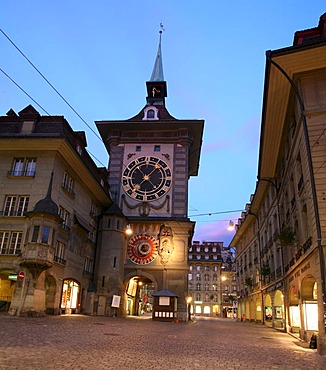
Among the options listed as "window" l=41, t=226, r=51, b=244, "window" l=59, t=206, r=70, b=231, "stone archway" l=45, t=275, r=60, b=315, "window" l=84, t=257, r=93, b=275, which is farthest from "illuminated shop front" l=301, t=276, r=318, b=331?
Answer: "window" l=84, t=257, r=93, b=275

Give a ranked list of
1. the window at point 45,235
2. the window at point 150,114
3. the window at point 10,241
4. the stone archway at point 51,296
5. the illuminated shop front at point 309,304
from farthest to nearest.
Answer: the window at point 150,114
the stone archway at point 51,296
the window at point 10,241
the window at point 45,235
the illuminated shop front at point 309,304

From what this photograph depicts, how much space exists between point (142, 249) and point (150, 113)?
19.5 m

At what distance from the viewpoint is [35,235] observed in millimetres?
24984

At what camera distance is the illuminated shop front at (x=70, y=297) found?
1159 inches

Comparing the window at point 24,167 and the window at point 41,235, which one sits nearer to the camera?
the window at point 41,235

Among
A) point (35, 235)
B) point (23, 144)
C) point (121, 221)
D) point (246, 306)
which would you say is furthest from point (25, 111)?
point (246, 306)

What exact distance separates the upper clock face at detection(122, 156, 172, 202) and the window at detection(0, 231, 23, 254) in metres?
19.2

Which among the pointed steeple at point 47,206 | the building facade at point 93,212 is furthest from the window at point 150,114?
the pointed steeple at point 47,206

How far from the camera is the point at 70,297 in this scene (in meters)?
31.0

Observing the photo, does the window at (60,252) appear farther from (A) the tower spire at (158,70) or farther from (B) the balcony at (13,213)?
(A) the tower spire at (158,70)

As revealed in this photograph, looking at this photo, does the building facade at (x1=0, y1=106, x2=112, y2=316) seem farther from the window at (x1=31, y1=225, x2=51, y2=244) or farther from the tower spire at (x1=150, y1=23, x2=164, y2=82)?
the tower spire at (x1=150, y1=23, x2=164, y2=82)

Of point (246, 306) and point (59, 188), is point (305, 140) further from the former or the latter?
point (246, 306)

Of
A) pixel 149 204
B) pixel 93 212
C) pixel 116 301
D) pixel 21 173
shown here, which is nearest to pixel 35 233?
pixel 21 173

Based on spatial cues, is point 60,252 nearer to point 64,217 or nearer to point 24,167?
point 64,217
